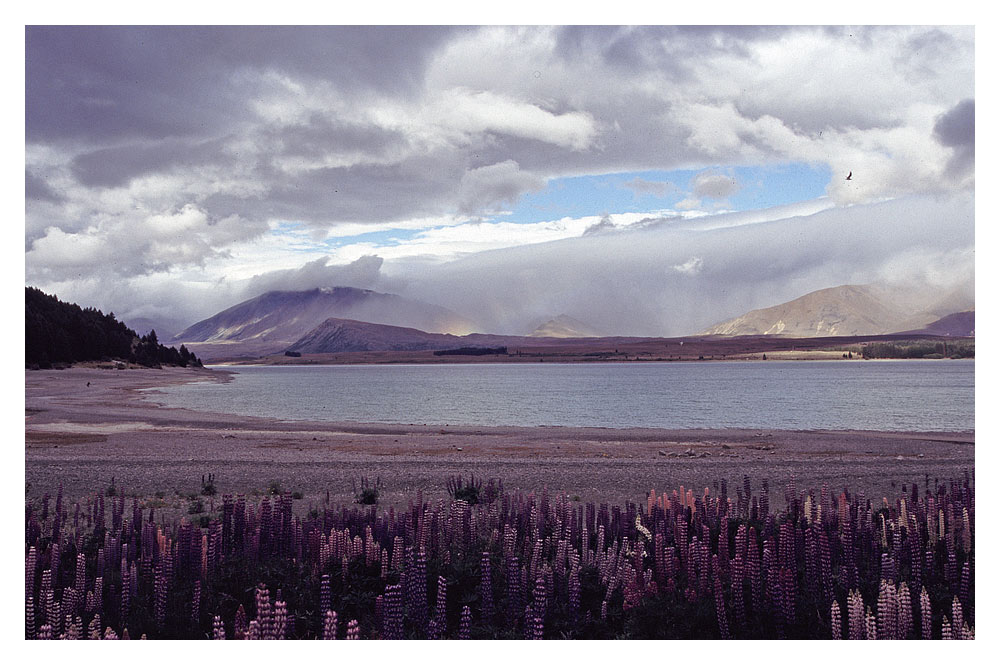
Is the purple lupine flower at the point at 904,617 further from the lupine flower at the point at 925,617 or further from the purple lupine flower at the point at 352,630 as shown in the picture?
the purple lupine flower at the point at 352,630

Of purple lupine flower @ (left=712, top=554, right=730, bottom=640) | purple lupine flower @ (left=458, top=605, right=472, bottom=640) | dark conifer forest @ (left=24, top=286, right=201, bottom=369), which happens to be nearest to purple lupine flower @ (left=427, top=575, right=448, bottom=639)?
purple lupine flower @ (left=458, top=605, right=472, bottom=640)

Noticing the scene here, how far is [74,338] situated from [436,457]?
199 feet

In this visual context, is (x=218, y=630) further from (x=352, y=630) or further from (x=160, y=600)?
(x=160, y=600)

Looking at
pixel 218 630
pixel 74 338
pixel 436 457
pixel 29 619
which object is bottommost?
pixel 436 457

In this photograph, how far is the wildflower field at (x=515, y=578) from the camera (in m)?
5.18

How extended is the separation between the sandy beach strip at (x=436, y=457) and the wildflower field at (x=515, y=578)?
4.31 m

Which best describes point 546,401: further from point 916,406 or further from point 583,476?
point 583,476

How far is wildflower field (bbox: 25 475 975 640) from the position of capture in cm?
518

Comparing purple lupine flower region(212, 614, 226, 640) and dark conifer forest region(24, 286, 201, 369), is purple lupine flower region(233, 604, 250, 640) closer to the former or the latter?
purple lupine flower region(212, 614, 226, 640)

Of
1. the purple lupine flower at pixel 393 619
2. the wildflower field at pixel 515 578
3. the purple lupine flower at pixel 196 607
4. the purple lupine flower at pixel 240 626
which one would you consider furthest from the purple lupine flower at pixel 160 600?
the purple lupine flower at pixel 393 619

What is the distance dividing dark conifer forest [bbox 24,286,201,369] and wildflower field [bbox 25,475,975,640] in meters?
49.1

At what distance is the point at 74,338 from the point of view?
66625 mm

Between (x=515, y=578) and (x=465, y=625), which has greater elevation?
(x=515, y=578)

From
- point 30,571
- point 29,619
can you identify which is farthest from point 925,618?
point 30,571
